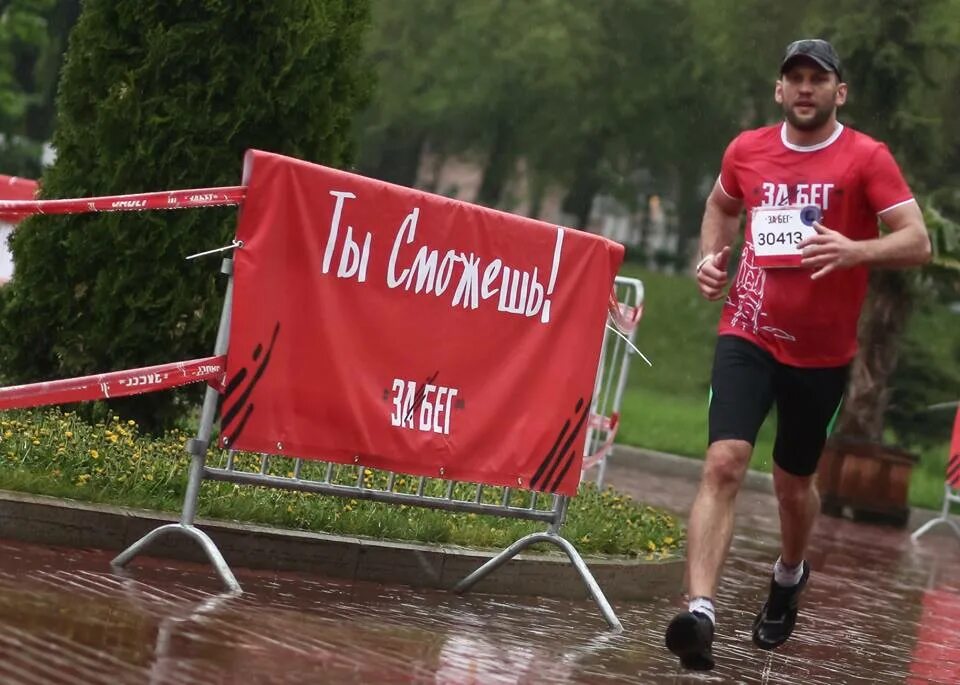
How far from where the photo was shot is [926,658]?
8.95 m

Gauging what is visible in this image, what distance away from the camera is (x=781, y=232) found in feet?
23.7

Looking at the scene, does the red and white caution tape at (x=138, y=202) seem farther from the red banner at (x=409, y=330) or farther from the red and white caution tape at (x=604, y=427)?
the red and white caution tape at (x=604, y=427)

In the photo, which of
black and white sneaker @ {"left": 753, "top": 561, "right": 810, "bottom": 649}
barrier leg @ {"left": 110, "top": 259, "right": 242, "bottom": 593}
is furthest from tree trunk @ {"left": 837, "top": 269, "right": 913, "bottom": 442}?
barrier leg @ {"left": 110, "top": 259, "right": 242, "bottom": 593}

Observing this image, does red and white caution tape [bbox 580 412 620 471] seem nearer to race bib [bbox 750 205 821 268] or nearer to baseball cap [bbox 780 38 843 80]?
race bib [bbox 750 205 821 268]

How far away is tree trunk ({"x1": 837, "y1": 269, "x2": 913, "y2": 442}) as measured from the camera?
2155 centimetres

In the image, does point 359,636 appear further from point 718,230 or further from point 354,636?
point 718,230

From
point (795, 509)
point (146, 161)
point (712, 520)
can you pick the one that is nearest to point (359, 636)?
point (712, 520)

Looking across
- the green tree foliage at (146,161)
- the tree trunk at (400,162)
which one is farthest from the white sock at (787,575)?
the tree trunk at (400,162)

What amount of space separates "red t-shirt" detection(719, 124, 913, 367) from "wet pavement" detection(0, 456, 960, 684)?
130cm

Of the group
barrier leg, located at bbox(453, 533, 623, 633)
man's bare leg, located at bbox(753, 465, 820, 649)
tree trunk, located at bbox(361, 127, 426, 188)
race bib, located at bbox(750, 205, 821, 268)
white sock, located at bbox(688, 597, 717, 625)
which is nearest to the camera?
white sock, located at bbox(688, 597, 717, 625)

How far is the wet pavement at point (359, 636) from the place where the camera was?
608cm

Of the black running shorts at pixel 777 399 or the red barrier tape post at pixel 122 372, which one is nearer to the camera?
the black running shorts at pixel 777 399

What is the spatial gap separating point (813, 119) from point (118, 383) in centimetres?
288

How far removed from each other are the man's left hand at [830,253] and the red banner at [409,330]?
6.26 feet
